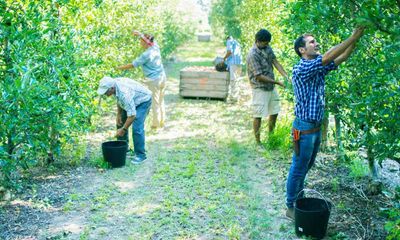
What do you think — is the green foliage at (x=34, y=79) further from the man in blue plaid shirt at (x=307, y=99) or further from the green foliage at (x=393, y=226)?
the green foliage at (x=393, y=226)

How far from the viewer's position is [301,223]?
13.9 feet

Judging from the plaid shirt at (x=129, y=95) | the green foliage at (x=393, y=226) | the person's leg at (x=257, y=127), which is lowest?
the person's leg at (x=257, y=127)

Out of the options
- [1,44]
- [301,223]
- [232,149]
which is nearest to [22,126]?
[1,44]

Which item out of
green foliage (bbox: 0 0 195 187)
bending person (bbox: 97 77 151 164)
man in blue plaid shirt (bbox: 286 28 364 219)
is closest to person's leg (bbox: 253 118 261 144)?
bending person (bbox: 97 77 151 164)

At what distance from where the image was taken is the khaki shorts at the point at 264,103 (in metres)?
7.45

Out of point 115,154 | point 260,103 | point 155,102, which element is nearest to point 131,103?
point 115,154

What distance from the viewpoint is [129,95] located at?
→ 6.60 meters

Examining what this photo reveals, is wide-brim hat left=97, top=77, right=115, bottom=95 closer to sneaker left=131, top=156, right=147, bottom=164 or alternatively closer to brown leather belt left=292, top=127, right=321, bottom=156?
sneaker left=131, top=156, right=147, bottom=164

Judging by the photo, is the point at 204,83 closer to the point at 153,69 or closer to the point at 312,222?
the point at 153,69

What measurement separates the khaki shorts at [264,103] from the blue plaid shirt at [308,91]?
305cm

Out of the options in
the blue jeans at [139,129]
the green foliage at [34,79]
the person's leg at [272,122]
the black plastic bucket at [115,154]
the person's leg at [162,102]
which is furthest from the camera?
the person's leg at [162,102]

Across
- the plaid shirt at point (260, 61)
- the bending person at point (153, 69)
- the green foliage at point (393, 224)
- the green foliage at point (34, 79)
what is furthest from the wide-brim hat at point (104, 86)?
the green foliage at point (393, 224)

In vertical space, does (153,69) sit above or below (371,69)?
below

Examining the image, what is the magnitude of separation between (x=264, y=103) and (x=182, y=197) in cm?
259
